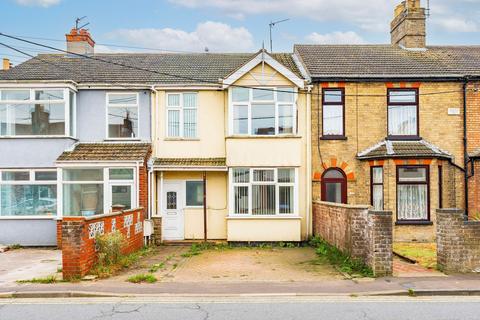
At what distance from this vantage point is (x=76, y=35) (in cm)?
2319

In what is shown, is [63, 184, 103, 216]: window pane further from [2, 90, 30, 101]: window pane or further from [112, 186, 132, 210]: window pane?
[2, 90, 30, 101]: window pane

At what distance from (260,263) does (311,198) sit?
5385mm

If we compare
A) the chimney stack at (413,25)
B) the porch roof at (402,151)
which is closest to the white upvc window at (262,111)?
the porch roof at (402,151)

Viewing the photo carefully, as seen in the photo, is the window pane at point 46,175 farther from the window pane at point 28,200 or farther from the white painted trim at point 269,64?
the white painted trim at point 269,64

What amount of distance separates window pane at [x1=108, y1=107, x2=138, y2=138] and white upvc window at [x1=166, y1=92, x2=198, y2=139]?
1.26m

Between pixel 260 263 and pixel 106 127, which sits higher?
pixel 106 127

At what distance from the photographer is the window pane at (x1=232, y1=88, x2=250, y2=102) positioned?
18.9 metres

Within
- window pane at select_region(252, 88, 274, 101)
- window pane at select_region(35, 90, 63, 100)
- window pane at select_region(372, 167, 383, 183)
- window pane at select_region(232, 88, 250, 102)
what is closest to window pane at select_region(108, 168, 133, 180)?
window pane at select_region(35, 90, 63, 100)

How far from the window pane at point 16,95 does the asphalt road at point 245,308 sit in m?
10.7

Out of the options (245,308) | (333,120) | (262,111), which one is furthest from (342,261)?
(333,120)

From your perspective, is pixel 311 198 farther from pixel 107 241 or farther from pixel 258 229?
pixel 107 241

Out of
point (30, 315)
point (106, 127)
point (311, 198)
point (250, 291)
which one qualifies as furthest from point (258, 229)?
→ point (30, 315)

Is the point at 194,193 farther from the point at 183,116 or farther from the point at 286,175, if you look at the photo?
the point at 286,175

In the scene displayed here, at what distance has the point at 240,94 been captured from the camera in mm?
18953
